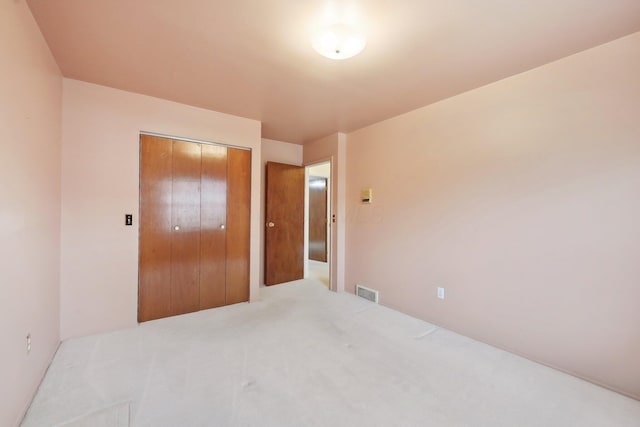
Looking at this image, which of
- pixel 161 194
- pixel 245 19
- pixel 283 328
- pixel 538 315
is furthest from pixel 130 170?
pixel 538 315

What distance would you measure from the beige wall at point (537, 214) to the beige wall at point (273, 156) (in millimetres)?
2030

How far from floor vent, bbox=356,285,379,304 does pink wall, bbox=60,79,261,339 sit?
8.70ft

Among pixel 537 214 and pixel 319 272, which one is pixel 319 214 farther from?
pixel 537 214

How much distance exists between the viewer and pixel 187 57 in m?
2.06

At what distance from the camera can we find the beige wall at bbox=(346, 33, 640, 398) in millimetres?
1803

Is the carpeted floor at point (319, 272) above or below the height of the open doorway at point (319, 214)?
below

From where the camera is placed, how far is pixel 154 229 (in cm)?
287

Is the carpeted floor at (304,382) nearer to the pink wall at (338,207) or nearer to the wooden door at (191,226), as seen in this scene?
the wooden door at (191,226)

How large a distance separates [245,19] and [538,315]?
3.04 metres

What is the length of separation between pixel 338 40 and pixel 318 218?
4871mm

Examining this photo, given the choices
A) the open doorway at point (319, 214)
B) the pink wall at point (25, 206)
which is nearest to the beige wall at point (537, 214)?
the open doorway at point (319, 214)

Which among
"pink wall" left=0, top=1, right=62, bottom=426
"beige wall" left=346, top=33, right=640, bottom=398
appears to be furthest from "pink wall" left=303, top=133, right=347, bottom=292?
"pink wall" left=0, top=1, right=62, bottom=426

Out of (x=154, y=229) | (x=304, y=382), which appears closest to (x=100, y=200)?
(x=154, y=229)

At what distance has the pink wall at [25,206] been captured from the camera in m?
1.36
